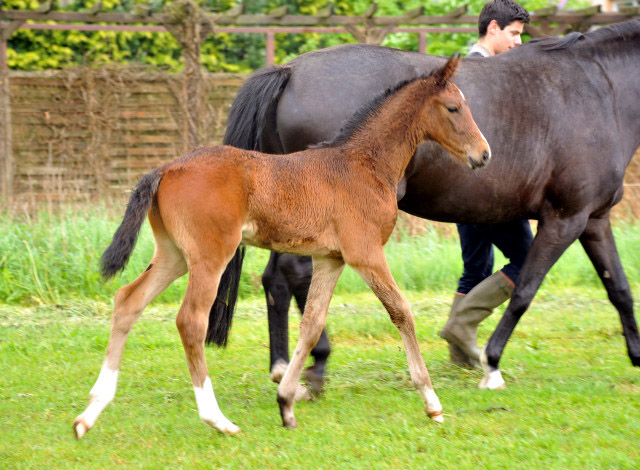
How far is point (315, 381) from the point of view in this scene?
4.65 metres

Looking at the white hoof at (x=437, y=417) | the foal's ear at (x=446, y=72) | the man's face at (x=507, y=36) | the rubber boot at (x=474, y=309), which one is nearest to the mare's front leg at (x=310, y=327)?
the white hoof at (x=437, y=417)

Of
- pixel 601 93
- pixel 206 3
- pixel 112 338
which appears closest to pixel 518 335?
pixel 601 93

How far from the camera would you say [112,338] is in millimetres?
3877

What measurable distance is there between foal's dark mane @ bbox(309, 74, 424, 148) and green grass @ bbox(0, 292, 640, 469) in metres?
1.45

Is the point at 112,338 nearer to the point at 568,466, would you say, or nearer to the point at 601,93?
the point at 568,466

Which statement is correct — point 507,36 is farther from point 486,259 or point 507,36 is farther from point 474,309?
point 474,309

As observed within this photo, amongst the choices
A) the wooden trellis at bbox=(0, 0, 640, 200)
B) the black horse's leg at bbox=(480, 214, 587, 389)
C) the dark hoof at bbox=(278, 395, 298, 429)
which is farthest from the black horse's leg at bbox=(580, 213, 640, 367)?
the wooden trellis at bbox=(0, 0, 640, 200)

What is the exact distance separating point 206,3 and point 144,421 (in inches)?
415

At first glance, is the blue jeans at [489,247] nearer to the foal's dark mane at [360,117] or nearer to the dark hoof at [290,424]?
the foal's dark mane at [360,117]

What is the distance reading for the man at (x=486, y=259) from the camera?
5258mm

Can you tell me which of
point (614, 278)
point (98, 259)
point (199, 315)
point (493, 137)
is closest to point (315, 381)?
point (199, 315)

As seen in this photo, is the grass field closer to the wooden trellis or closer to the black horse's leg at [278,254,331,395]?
the black horse's leg at [278,254,331,395]

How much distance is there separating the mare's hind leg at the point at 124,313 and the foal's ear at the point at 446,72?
5.29 feet

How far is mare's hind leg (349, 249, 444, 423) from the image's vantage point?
3920 mm
